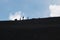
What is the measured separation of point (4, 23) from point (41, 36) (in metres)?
1.78

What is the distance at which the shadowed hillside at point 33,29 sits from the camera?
951 centimetres

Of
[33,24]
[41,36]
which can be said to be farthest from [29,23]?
[41,36]

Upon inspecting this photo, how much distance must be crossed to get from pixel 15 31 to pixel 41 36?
1.20 metres

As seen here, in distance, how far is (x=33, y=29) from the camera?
31.6 ft

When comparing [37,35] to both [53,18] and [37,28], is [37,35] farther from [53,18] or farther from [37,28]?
[53,18]

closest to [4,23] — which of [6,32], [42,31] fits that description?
[6,32]

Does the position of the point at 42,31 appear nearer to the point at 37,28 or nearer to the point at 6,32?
the point at 37,28

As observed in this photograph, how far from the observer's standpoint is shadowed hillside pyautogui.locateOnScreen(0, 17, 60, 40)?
31.2 ft

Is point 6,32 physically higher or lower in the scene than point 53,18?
lower

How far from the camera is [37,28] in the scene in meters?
9.58

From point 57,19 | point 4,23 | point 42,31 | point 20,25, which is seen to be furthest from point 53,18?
point 4,23

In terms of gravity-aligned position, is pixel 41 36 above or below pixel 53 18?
below

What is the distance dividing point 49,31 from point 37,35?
571mm

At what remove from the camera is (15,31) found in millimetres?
9711
